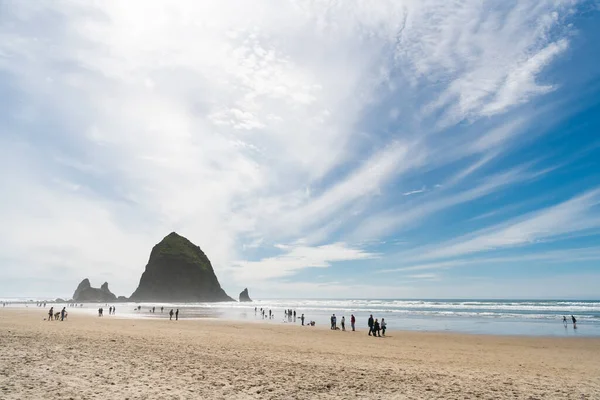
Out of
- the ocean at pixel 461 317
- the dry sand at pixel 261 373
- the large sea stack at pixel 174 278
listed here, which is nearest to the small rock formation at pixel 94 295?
the large sea stack at pixel 174 278

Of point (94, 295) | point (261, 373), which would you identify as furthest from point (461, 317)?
point (94, 295)

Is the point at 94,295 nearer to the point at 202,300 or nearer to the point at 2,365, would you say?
the point at 202,300

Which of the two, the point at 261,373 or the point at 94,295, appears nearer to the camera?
the point at 261,373

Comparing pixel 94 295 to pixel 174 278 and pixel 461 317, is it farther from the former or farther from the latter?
pixel 461 317

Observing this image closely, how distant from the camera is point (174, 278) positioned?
18125 centimetres

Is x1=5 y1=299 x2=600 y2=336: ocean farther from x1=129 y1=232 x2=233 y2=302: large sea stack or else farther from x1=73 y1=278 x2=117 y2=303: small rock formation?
x1=73 y1=278 x2=117 y2=303: small rock formation

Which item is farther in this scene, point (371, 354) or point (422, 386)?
point (371, 354)

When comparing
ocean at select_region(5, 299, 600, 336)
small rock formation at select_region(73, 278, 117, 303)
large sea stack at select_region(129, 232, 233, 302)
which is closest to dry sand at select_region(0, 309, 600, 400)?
ocean at select_region(5, 299, 600, 336)

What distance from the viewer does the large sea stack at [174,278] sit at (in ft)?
580

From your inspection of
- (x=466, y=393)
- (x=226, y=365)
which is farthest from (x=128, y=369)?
(x=466, y=393)

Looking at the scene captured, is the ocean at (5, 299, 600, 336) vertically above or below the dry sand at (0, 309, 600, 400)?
below

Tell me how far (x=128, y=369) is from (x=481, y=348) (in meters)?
24.5

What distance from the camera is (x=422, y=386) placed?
1238cm

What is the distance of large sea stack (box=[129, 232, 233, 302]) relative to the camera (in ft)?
580
